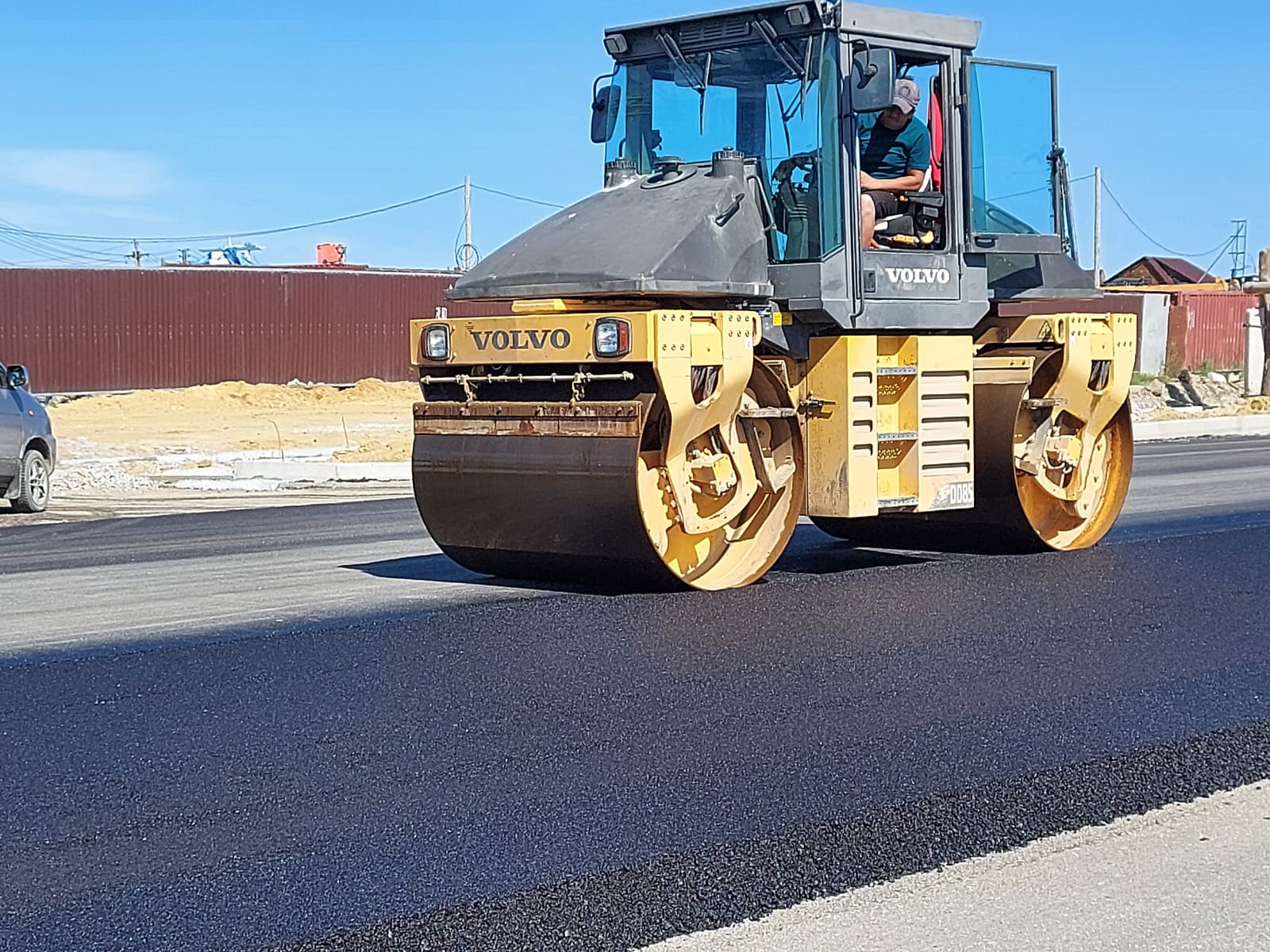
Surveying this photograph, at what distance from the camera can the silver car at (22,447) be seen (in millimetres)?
14555

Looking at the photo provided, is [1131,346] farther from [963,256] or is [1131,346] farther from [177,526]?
[177,526]

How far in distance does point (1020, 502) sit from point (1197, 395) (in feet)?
86.9

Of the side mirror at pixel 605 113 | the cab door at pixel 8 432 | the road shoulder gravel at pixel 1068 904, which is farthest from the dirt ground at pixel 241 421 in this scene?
the road shoulder gravel at pixel 1068 904

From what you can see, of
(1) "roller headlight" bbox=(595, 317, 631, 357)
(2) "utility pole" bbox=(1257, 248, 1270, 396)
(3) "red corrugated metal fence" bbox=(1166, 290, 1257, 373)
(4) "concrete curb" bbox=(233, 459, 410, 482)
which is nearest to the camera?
(1) "roller headlight" bbox=(595, 317, 631, 357)

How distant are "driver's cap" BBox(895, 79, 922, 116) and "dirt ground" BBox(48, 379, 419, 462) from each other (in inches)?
454

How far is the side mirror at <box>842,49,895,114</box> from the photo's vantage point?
8.74 meters

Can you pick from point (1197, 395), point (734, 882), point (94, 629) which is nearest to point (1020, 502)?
point (94, 629)

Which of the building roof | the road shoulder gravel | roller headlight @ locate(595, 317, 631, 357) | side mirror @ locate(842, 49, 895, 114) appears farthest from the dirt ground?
the building roof

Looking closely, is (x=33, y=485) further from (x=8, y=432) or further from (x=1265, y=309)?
(x=1265, y=309)

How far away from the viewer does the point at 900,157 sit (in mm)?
9531

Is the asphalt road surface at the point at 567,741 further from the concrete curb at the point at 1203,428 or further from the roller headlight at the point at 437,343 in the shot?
the concrete curb at the point at 1203,428

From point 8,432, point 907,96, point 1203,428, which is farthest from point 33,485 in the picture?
point 1203,428

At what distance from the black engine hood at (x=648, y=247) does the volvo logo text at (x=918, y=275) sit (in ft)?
2.44

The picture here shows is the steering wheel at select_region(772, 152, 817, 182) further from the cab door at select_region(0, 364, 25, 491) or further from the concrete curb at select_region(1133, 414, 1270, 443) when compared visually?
the concrete curb at select_region(1133, 414, 1270, 443)
